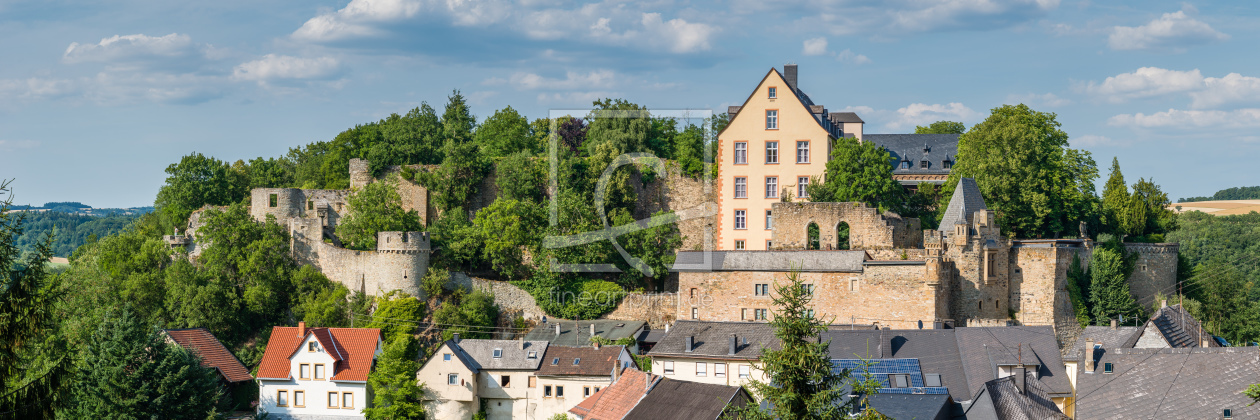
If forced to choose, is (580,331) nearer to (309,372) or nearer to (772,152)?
(309,372)

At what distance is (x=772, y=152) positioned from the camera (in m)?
47.9

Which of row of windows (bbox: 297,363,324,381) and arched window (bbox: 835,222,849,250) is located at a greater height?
arched window (bbox: 835,222,849,250)

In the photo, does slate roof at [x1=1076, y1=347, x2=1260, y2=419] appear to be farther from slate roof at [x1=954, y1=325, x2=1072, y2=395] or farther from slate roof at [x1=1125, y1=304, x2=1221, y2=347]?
slate roof at [x1=1125, y1=304, x2=1221, y2=347]

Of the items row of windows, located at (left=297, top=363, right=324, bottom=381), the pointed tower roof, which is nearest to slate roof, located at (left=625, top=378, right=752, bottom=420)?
the pointed tower roof

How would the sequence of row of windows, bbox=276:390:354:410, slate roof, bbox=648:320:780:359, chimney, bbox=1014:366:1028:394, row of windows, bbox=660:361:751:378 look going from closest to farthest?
chimney, bbox=1014:366:1028:394
row of windows, bbox=660:361:751:378
slate roof, bbox=648:320:780:359
row of windows, bbox=276:390:354:410

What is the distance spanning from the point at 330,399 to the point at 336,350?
1836mm

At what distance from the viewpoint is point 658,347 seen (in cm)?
4125

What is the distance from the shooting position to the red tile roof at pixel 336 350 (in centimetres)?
4441

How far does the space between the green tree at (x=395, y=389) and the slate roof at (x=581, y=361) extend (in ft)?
14.3

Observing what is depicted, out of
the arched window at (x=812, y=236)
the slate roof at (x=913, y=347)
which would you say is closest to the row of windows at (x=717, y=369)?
the slate roof at (x=913, y=347)

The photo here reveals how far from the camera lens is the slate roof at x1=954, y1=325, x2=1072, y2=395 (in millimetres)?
34969

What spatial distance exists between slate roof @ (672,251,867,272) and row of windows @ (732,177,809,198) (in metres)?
4.41

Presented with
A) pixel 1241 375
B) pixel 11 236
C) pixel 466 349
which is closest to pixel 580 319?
pixel 466 349

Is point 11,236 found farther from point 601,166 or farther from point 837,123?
point 837,123
